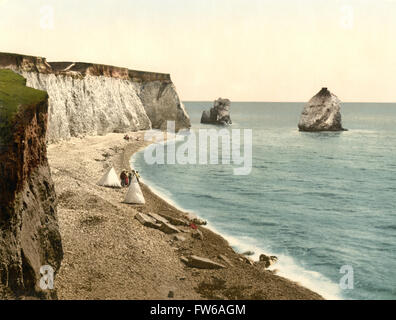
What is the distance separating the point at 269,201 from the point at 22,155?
2843 cm

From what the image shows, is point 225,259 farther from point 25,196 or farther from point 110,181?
point 110,181

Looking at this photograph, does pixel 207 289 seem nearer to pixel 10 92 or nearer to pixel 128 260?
pixel 128 260

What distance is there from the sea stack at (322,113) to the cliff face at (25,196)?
340 feet

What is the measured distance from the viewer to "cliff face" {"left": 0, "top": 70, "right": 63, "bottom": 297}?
1136 centimetres

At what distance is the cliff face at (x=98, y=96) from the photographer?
54300 mm

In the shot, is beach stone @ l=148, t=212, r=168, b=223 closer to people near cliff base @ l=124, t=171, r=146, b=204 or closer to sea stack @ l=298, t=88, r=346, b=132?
people near cliff base @ l=124, t=171, r=146, b=204

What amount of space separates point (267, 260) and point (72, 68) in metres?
59.0

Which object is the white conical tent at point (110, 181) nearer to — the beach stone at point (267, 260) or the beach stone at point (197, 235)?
the beach stone at point (197, 235)

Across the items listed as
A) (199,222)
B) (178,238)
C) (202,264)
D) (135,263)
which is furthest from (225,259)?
(199,222)

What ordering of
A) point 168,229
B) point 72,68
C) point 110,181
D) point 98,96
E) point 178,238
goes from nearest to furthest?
point 178,238, point 168,229, point 110,181, point 72,68, point 98,96

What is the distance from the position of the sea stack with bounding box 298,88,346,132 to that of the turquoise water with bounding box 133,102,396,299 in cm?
4505

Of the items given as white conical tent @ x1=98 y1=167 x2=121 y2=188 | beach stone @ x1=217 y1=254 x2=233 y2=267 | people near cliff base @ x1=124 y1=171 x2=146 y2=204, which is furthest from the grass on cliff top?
white conical tent @ x1=98 y1=167 x2=121 y2=188

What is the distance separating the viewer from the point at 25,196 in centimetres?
1240

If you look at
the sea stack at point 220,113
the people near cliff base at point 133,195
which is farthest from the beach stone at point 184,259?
the sea stack at point 220,113
